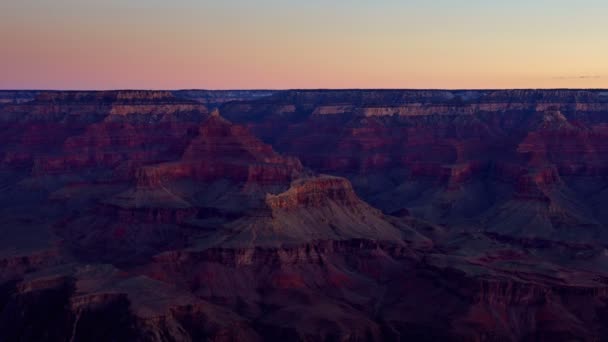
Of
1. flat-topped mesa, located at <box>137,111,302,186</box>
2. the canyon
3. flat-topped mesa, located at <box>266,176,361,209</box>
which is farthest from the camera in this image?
flat-topped mesa, located at <box>137,111,302,186</box>

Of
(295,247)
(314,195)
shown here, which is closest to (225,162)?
(314,195)

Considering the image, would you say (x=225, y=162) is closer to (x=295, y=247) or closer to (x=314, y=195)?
(x=314, y=195)

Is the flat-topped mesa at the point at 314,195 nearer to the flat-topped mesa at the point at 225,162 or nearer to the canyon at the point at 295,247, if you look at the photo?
the canyon at the point at 295,247

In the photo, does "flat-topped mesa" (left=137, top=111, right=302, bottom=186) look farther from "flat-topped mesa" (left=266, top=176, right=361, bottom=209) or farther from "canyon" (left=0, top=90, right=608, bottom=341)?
"flat-topped mesa" (left=266, top=176, right=361, bottom=209)

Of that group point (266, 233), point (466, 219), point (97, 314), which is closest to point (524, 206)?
point (466, 219)

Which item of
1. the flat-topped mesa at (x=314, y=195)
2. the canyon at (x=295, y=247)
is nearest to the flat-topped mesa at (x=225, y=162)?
the canyon at (x=295, y=247)

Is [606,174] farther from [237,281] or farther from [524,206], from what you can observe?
[237,281]

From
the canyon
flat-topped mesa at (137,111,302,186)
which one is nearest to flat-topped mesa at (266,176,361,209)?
the canyon

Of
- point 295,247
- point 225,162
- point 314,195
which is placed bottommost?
point 295,247
